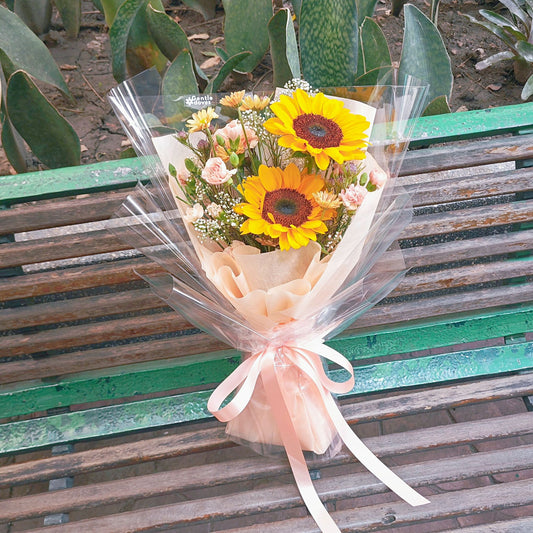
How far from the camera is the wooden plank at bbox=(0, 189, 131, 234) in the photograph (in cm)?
107

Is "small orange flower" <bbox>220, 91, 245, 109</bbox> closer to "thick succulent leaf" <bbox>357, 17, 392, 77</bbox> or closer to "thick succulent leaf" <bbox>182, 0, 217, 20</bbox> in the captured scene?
"thick succulent leaf" <bbox>357, 17, 392, 77</bbox>

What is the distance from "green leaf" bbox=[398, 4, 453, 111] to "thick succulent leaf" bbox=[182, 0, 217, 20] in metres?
0.86

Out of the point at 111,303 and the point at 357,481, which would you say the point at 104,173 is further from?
the point at 357,481

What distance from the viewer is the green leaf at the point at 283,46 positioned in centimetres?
111

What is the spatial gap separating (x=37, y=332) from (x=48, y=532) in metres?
0.38

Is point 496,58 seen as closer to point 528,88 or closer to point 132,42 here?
point 528,88

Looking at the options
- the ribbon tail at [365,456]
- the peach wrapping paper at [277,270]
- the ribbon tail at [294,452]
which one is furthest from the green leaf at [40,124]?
the ribbon tail at [365,456]

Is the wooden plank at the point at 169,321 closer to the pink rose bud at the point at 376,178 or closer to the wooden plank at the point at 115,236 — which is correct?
the wooden plank at the point at 115,236

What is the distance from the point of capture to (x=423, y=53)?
1.24 meters

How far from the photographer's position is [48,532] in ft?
3.09

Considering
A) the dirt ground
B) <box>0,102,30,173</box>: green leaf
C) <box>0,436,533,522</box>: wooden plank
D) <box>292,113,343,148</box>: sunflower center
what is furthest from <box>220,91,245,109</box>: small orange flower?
the dirt ground

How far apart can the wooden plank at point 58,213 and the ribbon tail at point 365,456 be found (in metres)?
0.55

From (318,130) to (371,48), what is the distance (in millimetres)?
658

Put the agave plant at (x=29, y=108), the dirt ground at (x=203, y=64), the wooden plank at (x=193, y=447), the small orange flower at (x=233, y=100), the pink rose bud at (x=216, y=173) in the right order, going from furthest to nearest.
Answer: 1. the dirt ground at (x=203, y=64)
2. the agave plant at (x=29, y=108)
3. the wooden plank at (x=193, y=447)
4. the small orange flower at (x=233, y=100)
5. the pink rose bud at (x=216, y=173)
